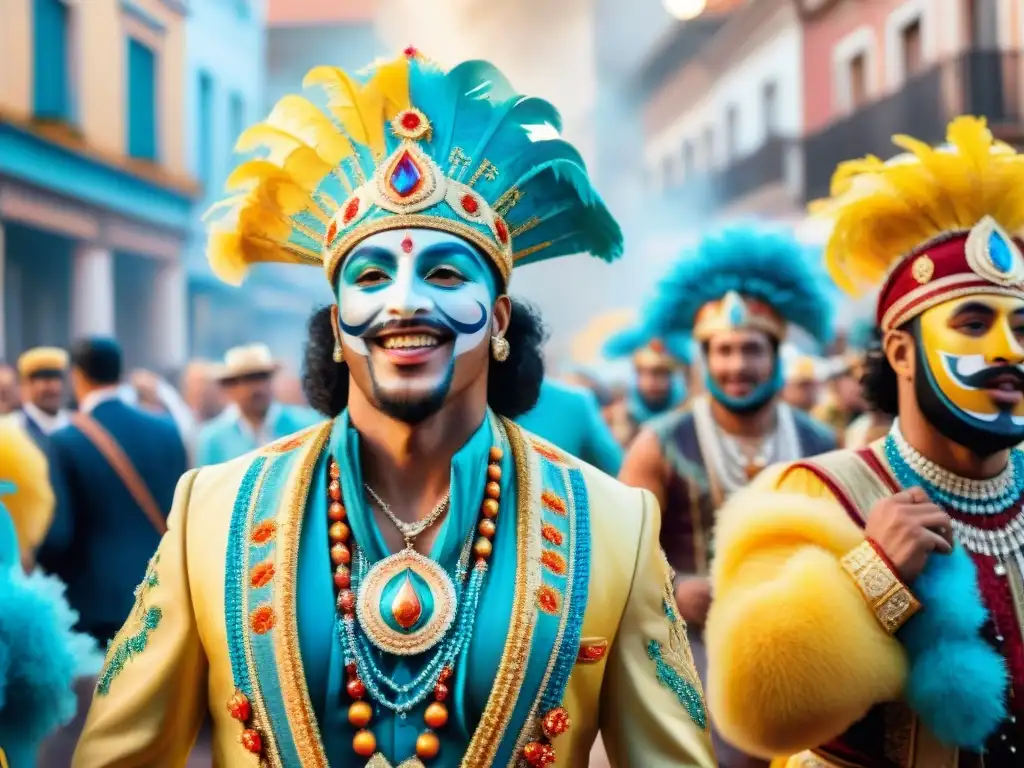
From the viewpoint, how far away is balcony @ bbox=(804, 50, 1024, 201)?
1218 centimetres

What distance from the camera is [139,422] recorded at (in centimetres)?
645

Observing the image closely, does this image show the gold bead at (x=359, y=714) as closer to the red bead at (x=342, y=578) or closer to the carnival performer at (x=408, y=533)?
the carnival performer at (x=408, y=533)

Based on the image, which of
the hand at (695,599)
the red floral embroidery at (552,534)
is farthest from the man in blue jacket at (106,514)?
the red floral embroidery at (552,534)

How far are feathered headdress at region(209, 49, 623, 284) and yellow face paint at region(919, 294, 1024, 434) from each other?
3.06 ft

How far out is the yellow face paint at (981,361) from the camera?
329 cm

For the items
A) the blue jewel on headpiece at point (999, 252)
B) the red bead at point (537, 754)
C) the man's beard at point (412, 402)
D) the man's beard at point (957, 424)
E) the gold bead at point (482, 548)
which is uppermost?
the blue jewel on headpiece at point (999, 252)

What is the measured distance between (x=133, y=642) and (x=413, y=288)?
881 mm

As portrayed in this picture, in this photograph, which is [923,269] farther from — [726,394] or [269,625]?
[726,394]

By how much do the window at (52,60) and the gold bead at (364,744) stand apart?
9415 mm

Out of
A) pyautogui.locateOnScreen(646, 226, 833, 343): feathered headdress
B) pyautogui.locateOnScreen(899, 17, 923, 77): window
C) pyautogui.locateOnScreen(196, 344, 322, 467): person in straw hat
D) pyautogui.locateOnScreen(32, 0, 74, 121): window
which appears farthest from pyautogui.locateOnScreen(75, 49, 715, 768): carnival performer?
pyautogui.locateOnScreen(899, 17, 923, 77): window

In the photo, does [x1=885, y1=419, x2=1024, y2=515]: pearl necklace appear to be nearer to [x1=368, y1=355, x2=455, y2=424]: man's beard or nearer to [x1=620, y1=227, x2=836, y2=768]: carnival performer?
[x1=368, y1=355, x2=455, y2=424]: man's beard

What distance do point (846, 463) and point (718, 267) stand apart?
2.71 meters

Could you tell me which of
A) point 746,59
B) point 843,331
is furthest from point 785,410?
point 746,59

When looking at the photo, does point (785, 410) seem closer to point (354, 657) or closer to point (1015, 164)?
point (1015, 164)
